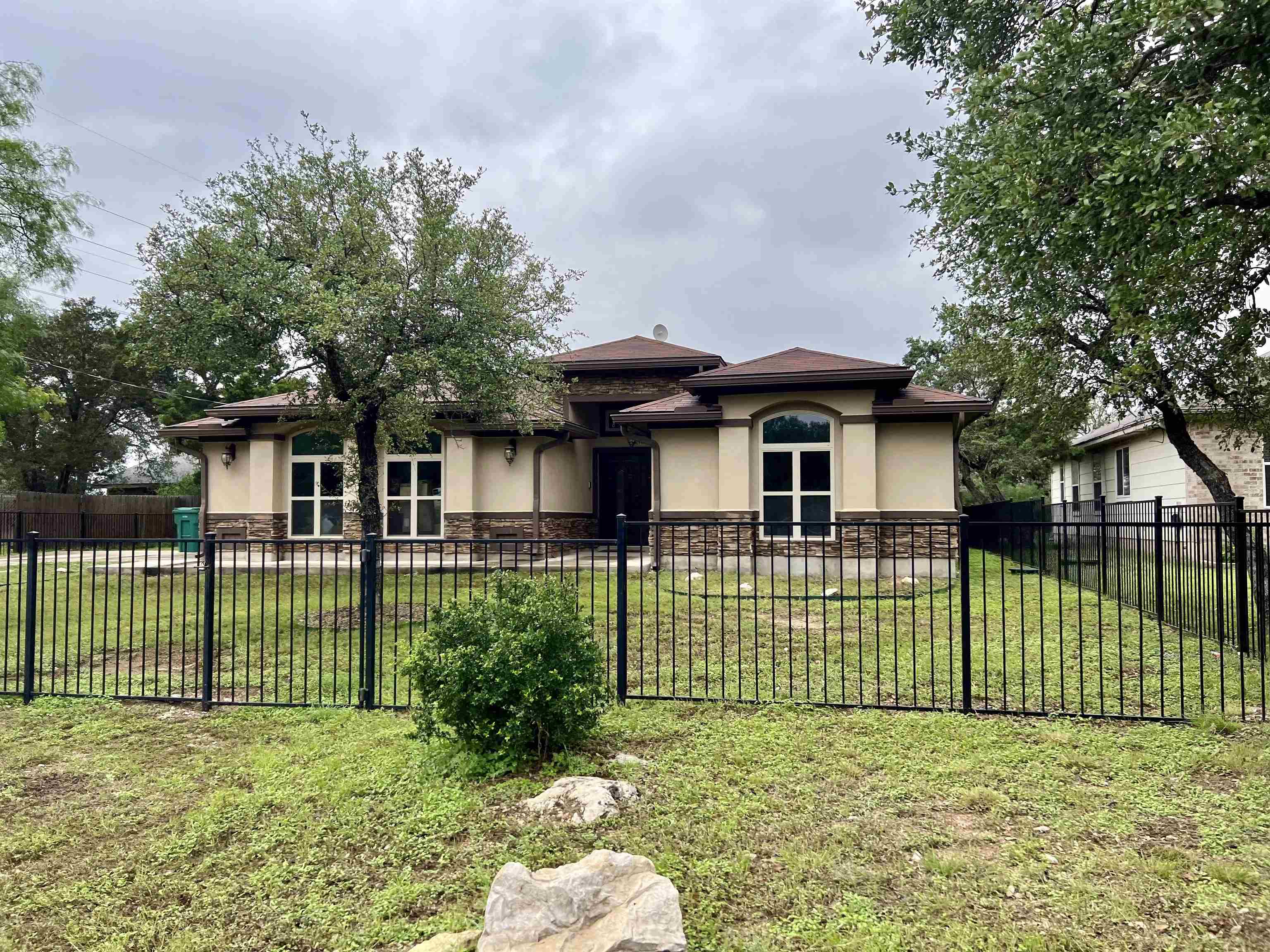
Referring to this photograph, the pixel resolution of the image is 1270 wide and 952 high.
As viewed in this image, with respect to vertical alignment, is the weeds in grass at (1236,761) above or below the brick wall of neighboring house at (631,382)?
below

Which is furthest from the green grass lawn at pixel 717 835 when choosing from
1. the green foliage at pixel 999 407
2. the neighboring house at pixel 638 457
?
the green foliage at pixel 999 407

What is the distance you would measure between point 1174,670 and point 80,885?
26.3 ft

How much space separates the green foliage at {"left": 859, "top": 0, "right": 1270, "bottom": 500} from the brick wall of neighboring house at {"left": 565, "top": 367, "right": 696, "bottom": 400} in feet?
29.8

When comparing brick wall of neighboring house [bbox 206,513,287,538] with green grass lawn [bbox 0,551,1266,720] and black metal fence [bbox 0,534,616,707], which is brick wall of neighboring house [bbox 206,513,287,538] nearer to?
black metal fence [bbox 0,534,616,707]

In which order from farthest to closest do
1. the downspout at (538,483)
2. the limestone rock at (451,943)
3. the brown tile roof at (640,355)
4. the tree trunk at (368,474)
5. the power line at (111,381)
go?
1. the power line at (111,381)
2. the brown tile roof at (640,355)
3. the downspout at (538,483)
4. the tree trunk at (368,474)
5. the limestone rock at (451,943)

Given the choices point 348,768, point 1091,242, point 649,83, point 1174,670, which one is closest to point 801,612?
point 1174,670

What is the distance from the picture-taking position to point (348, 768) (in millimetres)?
4352

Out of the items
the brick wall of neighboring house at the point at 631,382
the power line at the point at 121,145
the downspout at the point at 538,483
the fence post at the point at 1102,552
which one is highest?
the power line at the point at 121,145

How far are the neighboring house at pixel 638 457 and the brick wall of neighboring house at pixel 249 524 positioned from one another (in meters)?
0.03

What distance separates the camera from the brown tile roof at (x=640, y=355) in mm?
17922

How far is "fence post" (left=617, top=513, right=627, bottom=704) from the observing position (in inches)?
217

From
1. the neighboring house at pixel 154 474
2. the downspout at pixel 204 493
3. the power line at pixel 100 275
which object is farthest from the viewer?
the neighboring house at pixel 154 474

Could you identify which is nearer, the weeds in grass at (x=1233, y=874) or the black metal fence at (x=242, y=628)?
the weeds in grass at (x=1233, y=874)

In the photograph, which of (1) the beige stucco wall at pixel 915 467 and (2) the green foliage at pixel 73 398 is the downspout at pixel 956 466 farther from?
(2) the green foliage at pixel 73 398
